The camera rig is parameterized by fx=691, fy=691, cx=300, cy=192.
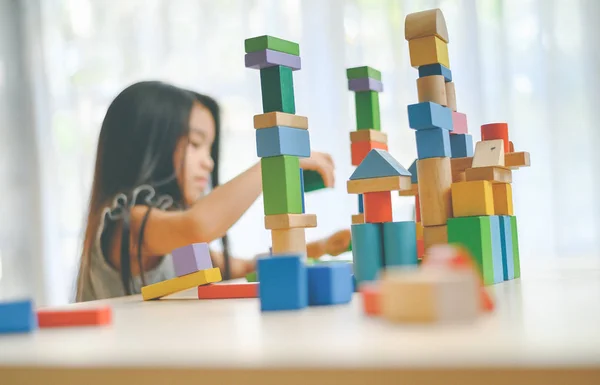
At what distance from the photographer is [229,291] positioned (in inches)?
30.6

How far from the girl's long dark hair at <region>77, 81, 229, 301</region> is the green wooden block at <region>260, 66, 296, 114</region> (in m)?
0.77

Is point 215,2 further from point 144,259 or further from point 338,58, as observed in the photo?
point 144,259

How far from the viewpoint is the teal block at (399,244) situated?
0.68m

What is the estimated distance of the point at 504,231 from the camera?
78cm

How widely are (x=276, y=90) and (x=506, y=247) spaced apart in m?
0.32

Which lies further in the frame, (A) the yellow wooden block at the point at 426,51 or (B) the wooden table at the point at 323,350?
(A) the yellow wooden block at the point at 426,51

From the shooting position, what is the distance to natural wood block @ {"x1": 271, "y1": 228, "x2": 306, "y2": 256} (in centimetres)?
78

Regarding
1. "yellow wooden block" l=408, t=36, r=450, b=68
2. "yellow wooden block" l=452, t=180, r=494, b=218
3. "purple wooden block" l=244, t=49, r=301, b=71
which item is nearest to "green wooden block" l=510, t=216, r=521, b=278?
"yellow wooden block" l=452, t=180, r=494, b=218

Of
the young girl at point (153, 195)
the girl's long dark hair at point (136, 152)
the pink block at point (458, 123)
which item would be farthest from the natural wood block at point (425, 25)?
the girl's long dark hair at point (136, 152)

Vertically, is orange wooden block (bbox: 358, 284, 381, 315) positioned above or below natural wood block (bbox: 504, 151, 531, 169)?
below

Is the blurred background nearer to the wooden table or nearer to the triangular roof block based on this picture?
the triangular roof block

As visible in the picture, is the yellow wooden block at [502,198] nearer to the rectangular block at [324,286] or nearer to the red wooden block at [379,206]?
the red wooden block at [379,206]

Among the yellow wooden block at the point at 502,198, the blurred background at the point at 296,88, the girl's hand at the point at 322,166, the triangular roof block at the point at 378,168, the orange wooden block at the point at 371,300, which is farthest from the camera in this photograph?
the blurred background at the point at 296,88

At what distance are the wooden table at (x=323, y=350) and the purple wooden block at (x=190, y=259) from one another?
0.22 m
